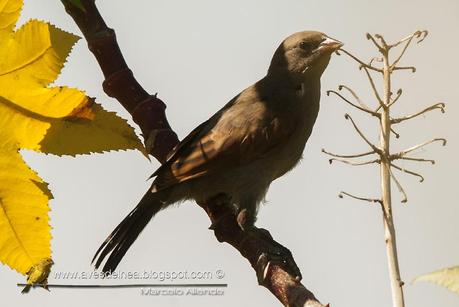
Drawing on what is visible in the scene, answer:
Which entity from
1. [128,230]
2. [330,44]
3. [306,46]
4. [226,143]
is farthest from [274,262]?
[306,46]

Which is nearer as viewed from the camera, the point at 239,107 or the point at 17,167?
the point at 17,167

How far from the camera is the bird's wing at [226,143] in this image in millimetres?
3650

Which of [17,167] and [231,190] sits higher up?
[231,190]

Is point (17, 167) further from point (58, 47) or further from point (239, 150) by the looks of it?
point (239, 150)

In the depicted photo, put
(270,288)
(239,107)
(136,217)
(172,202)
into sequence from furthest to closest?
(239,107) → (172,202) → (136,217) → (270,288)

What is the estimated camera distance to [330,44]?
4.16 m

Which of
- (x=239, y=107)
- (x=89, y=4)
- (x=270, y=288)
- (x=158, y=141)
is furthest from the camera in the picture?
(x=239, y=107)

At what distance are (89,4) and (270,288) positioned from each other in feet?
3.75

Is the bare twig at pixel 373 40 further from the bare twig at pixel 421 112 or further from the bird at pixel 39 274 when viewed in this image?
the bird at pixel 39 274

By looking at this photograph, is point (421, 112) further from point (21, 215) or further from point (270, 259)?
point (21, 215)

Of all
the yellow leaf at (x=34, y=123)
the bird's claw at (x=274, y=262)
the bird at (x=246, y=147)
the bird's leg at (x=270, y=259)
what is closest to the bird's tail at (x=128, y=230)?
the bird at (x=246, y=147)

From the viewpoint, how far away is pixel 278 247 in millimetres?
2371

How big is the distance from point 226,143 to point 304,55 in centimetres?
103

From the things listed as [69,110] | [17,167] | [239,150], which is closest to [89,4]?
[69,110]
